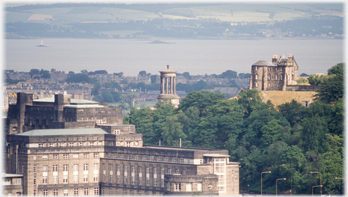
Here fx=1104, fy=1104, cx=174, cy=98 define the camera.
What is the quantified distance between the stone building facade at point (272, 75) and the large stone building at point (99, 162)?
34297mm

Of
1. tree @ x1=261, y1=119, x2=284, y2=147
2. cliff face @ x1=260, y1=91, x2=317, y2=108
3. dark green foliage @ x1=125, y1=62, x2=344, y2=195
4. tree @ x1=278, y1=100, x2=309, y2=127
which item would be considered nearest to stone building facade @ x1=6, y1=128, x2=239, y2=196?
dark green foliage @ x1=125, y1=62, x2=344, y2=195

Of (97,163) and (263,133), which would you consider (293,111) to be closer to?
(263,133)

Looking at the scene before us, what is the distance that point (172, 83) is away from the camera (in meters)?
192

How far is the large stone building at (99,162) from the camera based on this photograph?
129375 millimetres

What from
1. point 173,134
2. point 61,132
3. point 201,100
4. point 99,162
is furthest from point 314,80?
point 61,132

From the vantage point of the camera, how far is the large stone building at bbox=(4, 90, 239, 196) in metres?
129

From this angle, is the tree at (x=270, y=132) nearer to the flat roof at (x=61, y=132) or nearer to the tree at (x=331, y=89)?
the tree at (x=331, y=89)

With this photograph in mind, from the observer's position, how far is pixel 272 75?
17112cm

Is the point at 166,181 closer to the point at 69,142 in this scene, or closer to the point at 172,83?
the point at 69,142

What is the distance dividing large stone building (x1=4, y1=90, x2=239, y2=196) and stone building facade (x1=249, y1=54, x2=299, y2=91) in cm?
3430

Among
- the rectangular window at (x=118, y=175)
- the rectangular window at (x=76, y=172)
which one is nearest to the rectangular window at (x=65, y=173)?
the rectangular window at (x=76, y=172)

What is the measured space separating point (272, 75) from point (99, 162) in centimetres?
4143

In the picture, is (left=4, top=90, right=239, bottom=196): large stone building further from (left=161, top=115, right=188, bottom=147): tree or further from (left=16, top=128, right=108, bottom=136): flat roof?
(left=161, top=115, right=188, bottom=147): tree

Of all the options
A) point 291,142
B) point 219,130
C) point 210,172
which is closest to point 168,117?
point 219,130
